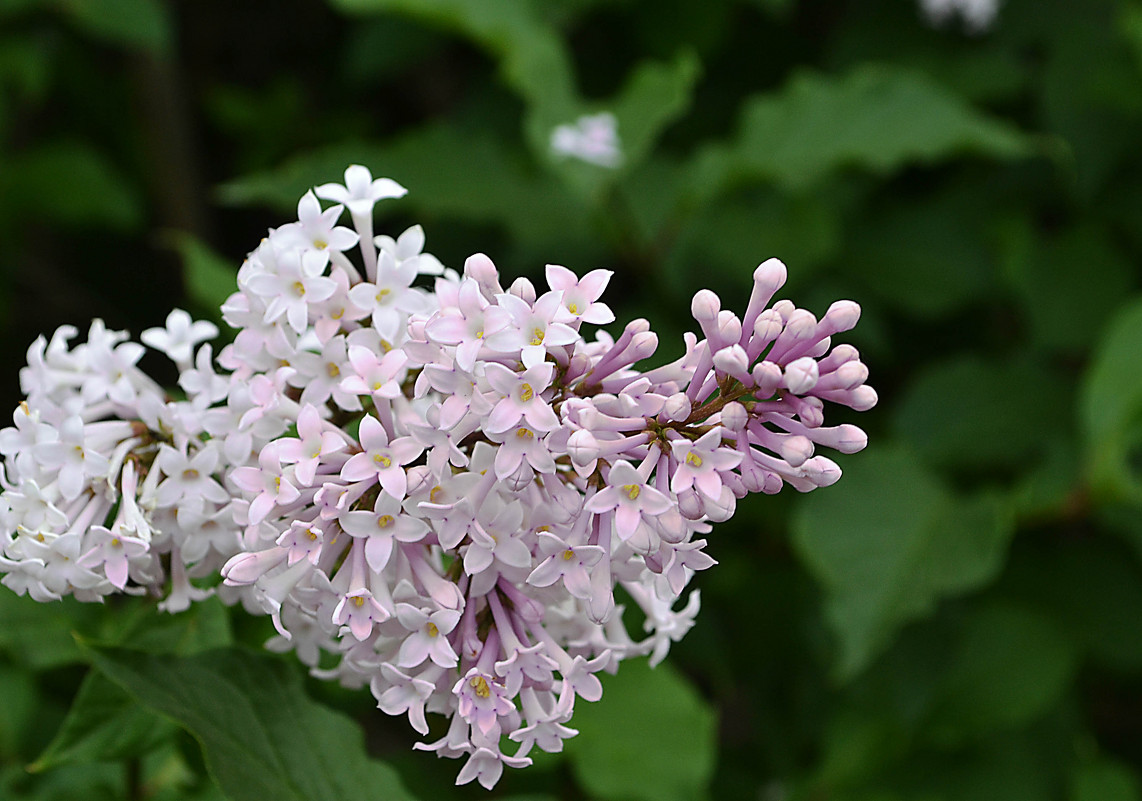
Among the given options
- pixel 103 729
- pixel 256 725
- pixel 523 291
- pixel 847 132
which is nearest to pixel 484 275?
pixel 523 291

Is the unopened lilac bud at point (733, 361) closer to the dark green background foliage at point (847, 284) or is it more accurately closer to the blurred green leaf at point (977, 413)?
the dark green background foliage at point (847, 284)

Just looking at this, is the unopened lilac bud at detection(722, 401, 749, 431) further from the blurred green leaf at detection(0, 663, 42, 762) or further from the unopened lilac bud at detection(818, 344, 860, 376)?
the blurred green leaf at detection(0, 663, 42, 762)

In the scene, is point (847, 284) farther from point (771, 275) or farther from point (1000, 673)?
point (771, 275)

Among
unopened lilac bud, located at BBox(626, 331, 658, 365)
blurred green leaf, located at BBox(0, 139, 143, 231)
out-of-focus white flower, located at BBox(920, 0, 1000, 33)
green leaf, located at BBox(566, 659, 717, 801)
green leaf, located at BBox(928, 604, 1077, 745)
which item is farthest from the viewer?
blurred green leaf, located at BBox(0, 139, 143, 231)

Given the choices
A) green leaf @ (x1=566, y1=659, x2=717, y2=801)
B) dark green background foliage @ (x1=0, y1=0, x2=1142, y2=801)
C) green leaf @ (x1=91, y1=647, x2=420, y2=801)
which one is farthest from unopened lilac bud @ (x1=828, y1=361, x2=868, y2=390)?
green leaf @ (x1=566, y1=659, x2=717, y2=801)

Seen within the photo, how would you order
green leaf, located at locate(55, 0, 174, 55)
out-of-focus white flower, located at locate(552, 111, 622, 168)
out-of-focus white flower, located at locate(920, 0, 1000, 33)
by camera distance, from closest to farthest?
out-of-focus white flower, located at locate(552, 111, 622, 168) → green leaf, located at locate(55, 0, 174, 55) → out-of-focus white flower, located at locate(920, 0, 1000, 33)

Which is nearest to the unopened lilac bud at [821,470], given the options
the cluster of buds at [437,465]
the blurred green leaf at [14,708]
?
the cluster of buds at [437,465]
